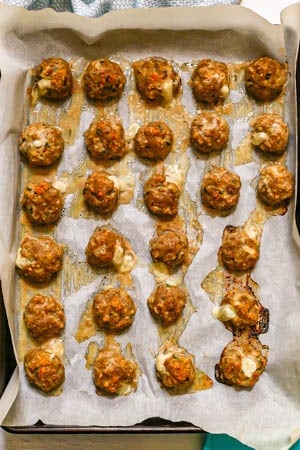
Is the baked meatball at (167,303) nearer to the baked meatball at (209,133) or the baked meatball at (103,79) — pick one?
the baked meatball at (209,133)

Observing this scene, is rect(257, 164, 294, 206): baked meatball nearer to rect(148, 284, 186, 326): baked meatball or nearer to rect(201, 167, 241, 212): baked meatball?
rect(201, 167, 241, 212): baked meatball

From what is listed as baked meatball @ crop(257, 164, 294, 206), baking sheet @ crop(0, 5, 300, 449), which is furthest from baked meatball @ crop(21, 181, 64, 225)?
baked meatball @ crop(257, 164, 294, 206)

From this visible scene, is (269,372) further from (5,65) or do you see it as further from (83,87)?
(5,65)

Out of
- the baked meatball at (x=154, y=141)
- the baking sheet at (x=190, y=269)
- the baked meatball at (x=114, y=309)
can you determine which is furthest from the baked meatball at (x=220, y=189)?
the baked meatball at (x=114, y=309)

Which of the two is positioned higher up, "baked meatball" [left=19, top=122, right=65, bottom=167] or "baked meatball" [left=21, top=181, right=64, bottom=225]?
"baked meatball" [left=19, top=122, right=65, bottom=167]

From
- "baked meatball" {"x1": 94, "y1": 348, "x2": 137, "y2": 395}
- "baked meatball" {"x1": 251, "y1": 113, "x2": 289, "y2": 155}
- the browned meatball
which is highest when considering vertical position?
"baked meatball" {"x1": 251, "y1": 113, "x2": 289, "y2": 155}

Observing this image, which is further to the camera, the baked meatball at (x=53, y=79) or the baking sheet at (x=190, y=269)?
the baked meatball at (x=53, y=79)
